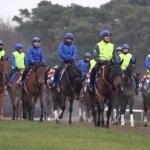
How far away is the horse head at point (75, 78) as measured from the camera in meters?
24.3

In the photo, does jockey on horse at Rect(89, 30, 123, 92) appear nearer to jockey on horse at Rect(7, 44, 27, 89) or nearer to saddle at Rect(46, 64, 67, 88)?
saddle at Rect(46, 64, 67, 88)

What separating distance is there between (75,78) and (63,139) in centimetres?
641

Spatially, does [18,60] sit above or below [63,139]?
above

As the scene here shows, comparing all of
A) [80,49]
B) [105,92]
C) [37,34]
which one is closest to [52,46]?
[37,34]

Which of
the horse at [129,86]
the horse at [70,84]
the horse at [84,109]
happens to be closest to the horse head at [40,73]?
the horse at [70,84]

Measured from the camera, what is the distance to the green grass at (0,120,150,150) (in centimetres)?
1659

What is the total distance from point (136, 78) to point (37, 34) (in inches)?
1719

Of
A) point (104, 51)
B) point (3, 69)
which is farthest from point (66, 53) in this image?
point (104, 51)

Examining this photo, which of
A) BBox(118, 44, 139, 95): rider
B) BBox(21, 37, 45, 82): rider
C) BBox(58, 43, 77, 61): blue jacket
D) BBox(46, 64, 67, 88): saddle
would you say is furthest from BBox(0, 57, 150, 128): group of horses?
BBox(118, 44, 139, 95): rider

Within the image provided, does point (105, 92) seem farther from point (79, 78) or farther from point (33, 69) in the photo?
point (33, 69)

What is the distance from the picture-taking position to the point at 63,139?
59.6 feet

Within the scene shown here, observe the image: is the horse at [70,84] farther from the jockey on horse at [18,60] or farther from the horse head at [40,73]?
the jockey on horse at [18,60]

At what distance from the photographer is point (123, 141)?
1820 centimetres

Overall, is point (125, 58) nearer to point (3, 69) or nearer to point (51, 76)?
point (51, 76)
